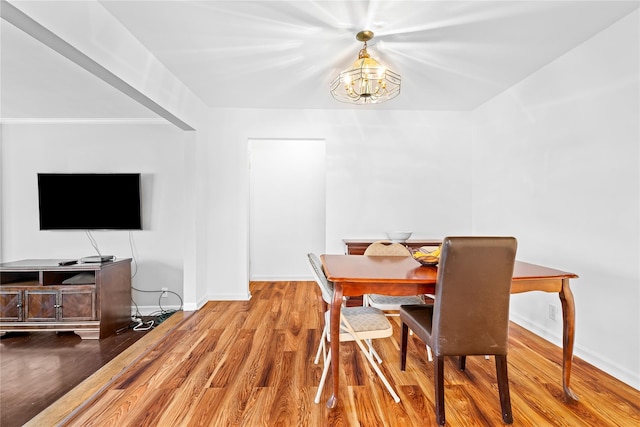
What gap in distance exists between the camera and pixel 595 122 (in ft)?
7.84

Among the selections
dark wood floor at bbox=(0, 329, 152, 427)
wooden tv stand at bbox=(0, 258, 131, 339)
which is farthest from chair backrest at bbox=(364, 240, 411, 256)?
wooden tv stand at bbox=(0, 258, 131, 339)

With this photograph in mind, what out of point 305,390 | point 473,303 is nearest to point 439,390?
point 473,303

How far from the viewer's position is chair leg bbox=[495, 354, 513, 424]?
1.66m

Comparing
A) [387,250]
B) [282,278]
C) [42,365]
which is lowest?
[42,365]

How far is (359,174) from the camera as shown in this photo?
13.6ft

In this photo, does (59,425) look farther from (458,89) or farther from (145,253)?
(458,89)

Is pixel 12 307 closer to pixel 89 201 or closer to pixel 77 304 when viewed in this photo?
pixel 77 304

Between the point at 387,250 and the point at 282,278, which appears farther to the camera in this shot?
the point at 282,278

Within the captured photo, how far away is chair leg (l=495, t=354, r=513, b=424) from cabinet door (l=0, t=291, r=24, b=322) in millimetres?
4446

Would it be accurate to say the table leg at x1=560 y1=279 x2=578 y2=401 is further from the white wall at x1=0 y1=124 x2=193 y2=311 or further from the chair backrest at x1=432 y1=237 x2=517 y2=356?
the white wall at x1=0 y1=124 x2=193 y2=311

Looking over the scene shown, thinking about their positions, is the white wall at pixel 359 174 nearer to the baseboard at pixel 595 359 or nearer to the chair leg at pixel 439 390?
the baseboard at pixel 595 359

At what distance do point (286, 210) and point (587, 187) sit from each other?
12.8 ft

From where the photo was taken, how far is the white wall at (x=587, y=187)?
2.14 meters

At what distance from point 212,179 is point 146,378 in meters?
2.50
